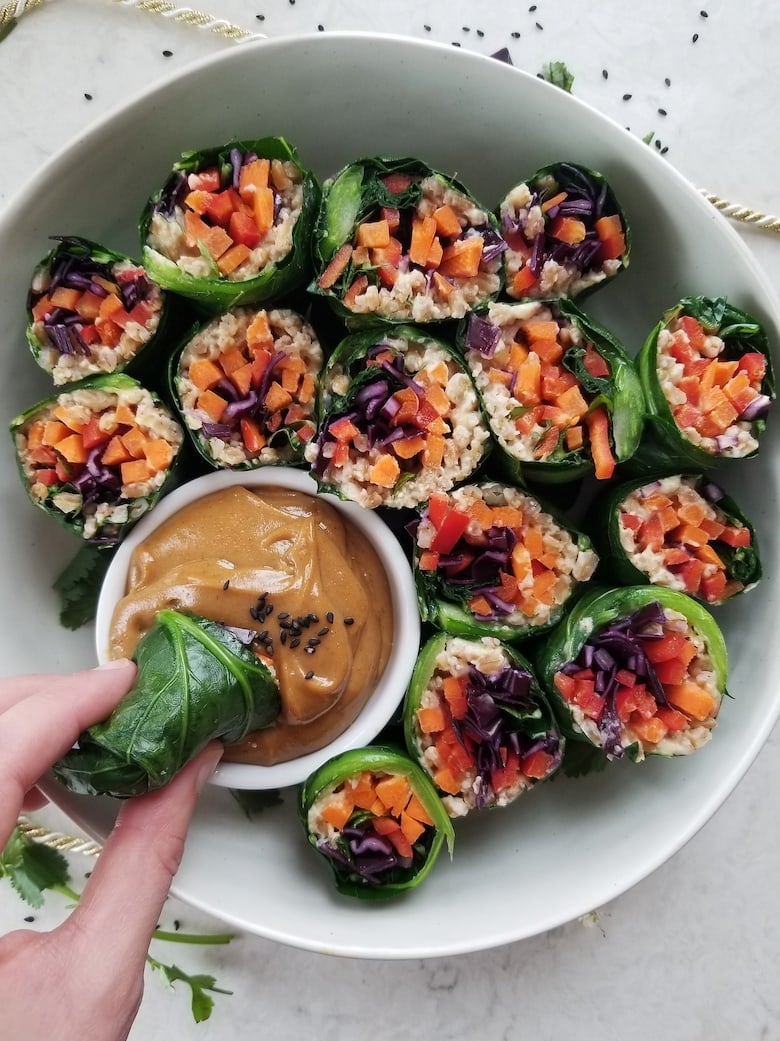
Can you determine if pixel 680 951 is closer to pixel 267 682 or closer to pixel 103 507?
pixel 267 682

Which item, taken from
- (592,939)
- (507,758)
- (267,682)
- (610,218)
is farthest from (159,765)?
(610,218)

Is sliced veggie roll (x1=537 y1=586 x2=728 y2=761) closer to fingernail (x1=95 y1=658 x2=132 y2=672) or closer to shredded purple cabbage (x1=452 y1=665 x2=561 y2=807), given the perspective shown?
shredded purple cabbage (x1=452 y1=665 x2=561 y2=807)

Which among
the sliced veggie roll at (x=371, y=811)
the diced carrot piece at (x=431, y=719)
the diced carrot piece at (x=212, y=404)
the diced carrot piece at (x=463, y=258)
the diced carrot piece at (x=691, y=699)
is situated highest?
the diced carrot piece at (x=463, y=258)

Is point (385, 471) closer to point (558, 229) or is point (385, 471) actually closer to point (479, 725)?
point (479, 725)

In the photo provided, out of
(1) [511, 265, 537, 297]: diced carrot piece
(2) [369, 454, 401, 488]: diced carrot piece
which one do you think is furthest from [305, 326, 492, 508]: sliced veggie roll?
(1) [511, 265, 537, 297]: diced carrot piece

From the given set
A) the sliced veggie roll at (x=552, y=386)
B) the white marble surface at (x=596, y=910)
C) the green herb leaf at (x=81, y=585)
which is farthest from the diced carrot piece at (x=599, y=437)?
the green herb leaf at (x=81, y=585)

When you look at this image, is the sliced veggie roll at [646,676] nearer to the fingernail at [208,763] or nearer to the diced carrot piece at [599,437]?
the diced carrot piece at [599,437]

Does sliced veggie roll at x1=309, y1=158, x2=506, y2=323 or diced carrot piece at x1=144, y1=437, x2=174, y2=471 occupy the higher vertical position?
sliced veggie roll at x1=309, y1=158, x2=506, y2=323
